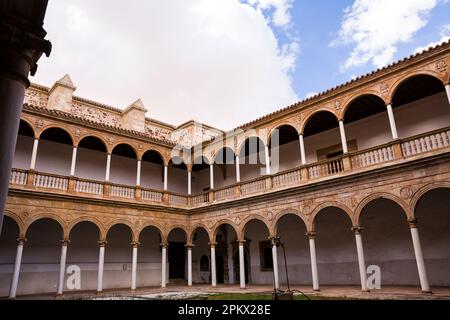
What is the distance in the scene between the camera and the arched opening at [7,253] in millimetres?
12070

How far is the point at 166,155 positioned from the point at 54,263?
21.5ft

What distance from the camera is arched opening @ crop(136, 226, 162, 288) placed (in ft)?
52.7

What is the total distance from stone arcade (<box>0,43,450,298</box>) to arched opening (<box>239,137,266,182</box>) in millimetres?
79

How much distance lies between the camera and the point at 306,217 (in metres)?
11.8

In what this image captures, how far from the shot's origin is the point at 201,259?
18.3 meters

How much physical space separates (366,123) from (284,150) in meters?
3.81

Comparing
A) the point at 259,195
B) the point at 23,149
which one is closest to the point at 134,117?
the point at 23,149

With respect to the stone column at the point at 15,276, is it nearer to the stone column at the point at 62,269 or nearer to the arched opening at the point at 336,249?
the stone column at the point at 62,269

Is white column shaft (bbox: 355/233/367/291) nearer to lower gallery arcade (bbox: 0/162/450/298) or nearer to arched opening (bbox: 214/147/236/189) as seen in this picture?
lower gallery arcade (bbox: 0/162/450/298)

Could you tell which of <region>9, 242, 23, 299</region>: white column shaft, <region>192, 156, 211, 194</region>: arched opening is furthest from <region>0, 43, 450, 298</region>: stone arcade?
<region>192, 156, 211, 194</region>: arched opening

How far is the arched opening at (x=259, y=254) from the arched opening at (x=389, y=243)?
14.8ft

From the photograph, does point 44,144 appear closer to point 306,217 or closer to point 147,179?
point 147,179

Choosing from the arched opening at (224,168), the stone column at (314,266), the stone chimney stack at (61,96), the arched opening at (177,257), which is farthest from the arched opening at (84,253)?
the stone column at (314,266)

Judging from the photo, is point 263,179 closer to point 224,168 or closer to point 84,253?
point 224,168
